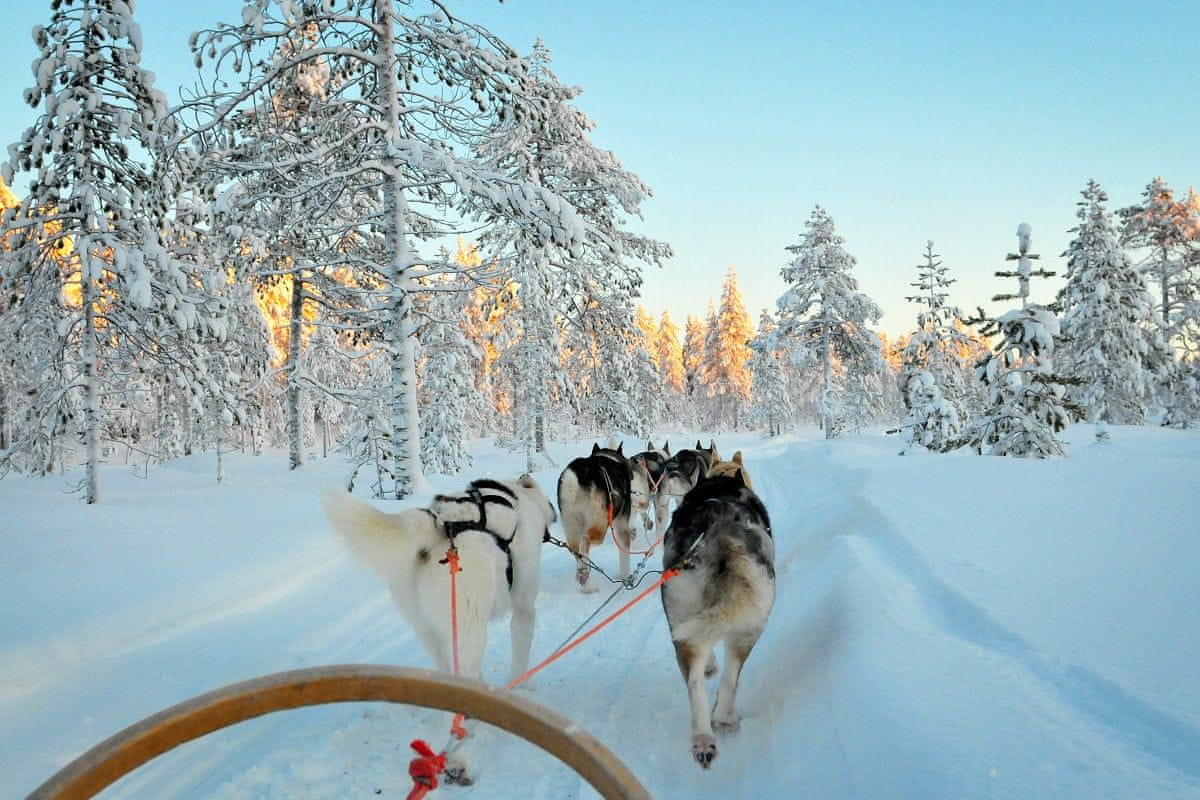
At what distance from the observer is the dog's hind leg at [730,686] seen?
10.5 feet

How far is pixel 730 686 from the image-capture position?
3314mm

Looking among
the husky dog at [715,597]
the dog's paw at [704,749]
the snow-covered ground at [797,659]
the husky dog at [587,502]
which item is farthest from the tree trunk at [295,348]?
the dog's paw at [704,749]

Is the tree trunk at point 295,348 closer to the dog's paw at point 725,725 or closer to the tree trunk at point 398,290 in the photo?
the tree trunk at point 398,290

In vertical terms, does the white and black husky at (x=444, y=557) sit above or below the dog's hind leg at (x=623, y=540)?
above

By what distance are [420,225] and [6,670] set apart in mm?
11223

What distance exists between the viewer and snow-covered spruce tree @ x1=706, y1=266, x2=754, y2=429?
54.6 m

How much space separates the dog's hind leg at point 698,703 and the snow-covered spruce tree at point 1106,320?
3073 cm

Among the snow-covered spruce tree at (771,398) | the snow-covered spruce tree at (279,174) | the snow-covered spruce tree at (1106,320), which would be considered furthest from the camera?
the snow-covered spruce tree at (771,398)

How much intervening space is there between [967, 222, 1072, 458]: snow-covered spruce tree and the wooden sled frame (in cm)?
1383

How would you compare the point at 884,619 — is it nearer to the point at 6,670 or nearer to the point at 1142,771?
the point at 1142,771

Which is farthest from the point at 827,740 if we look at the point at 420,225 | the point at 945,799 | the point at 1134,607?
the point at 420,225

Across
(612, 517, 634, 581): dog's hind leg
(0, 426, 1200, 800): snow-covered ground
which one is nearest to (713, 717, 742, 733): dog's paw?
(0, 426, 1200, 800): snow-covered ground

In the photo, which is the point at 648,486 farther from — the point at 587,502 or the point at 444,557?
the point at 444,557

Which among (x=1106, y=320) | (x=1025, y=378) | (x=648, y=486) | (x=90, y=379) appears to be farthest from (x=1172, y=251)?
(x=90, y=379)
